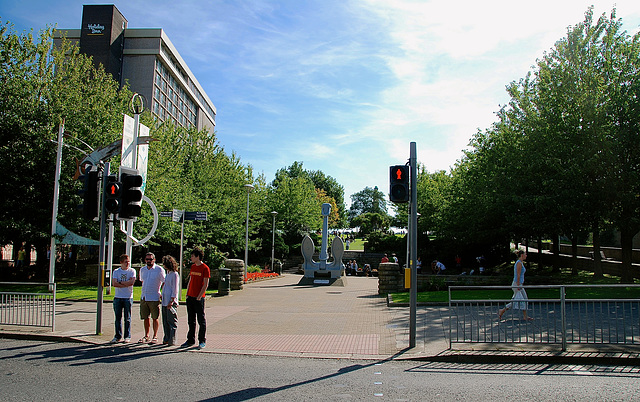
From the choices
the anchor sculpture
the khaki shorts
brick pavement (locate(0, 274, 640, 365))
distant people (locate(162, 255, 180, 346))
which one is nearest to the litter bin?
brick pavement (locate(0, 274, 640, 365))

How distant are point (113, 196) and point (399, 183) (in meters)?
5.85

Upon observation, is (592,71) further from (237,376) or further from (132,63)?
(132,63)

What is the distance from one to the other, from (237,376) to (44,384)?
2.38 m

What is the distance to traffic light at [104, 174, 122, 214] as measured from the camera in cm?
954

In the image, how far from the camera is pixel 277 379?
6164 millimetres

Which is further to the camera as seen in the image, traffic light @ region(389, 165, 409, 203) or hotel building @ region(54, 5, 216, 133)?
hotel building @ region(54, 5, 216, 133)

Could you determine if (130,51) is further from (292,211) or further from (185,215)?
(185,215)

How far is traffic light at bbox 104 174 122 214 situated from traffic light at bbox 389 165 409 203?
5.59m

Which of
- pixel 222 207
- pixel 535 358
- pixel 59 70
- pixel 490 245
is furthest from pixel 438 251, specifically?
pixel 535 358

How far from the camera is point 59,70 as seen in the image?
2259 centimetres

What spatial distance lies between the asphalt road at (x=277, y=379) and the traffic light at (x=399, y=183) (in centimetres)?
293

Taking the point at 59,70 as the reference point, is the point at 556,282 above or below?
below

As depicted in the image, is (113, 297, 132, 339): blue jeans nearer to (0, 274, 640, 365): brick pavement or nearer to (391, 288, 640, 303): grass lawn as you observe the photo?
(0, 274, 640, 365): brick pavement

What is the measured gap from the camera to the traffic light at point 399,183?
8523 mm
